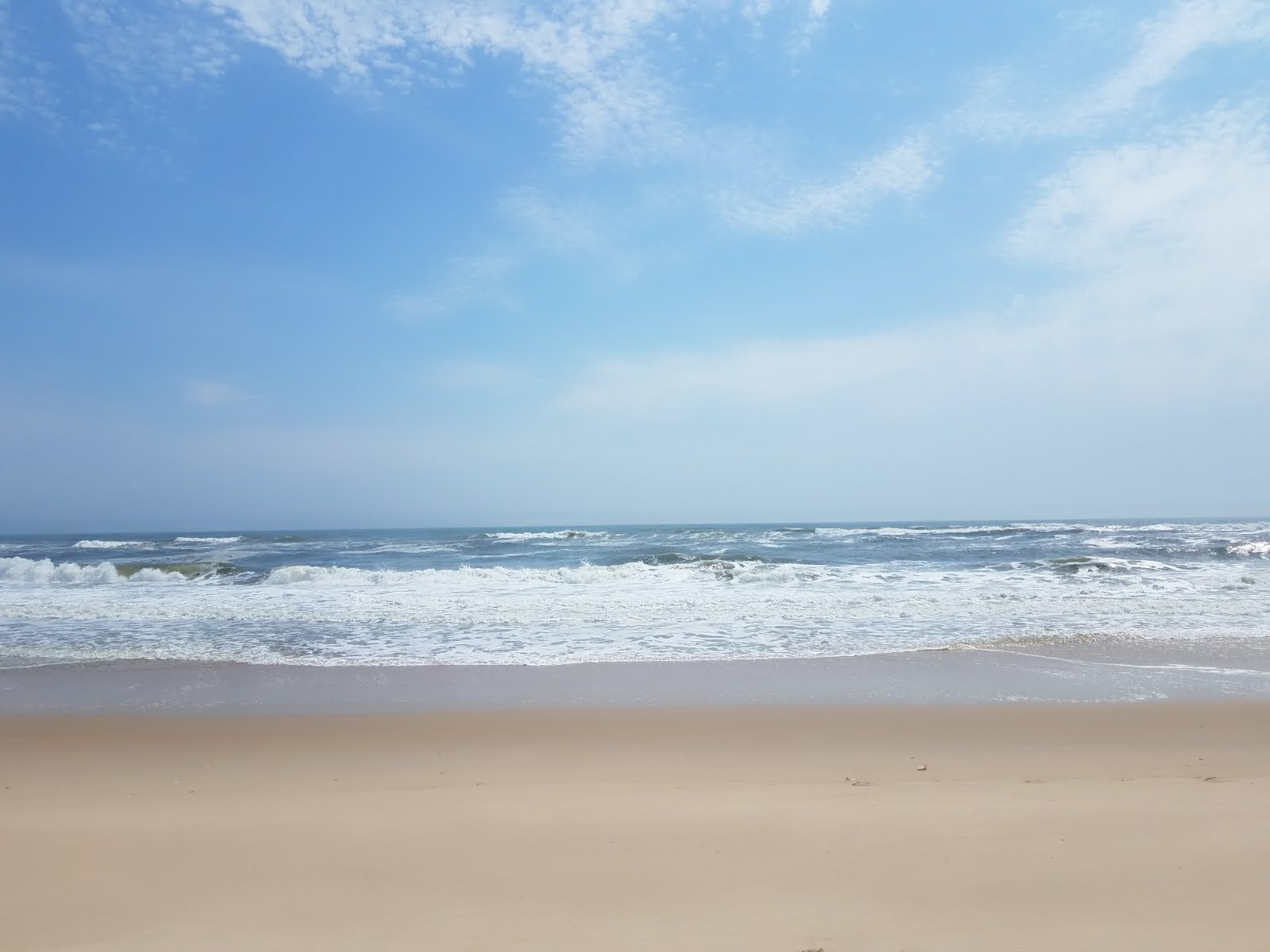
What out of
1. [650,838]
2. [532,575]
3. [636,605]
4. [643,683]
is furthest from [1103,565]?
[650,838]

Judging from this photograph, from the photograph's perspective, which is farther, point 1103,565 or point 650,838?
point 1103,565

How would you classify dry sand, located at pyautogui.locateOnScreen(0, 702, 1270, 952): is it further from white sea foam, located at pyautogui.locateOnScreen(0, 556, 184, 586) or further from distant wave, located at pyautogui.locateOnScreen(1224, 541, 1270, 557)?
distant wave, located at pyautogui.locateOnScreen(1224, 541, 1270, 557)

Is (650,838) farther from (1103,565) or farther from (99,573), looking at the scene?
(99,573)

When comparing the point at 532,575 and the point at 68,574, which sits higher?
the point at 68,574

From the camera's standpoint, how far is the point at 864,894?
3.14 m

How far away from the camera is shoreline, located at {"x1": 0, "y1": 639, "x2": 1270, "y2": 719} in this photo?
22.9 ft

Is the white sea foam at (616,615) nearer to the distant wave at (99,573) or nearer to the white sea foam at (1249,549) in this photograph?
the distant wave at (99,573)

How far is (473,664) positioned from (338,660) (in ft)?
5.70

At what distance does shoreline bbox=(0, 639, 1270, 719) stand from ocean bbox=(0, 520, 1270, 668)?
45cm

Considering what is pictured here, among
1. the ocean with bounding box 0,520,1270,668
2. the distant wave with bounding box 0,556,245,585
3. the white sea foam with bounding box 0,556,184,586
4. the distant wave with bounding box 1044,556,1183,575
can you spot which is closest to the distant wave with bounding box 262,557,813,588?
the ocean with bounding box 0,520,1270,668

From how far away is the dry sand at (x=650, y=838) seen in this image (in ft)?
9.57

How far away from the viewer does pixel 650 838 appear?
3.76 m

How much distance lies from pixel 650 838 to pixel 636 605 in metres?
9.98

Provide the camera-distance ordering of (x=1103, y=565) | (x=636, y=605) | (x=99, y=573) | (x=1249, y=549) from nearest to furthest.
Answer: (x=636, y=605) → (x=1103, y=565) → (x=99, y=573) → (x=1249, y=549)
